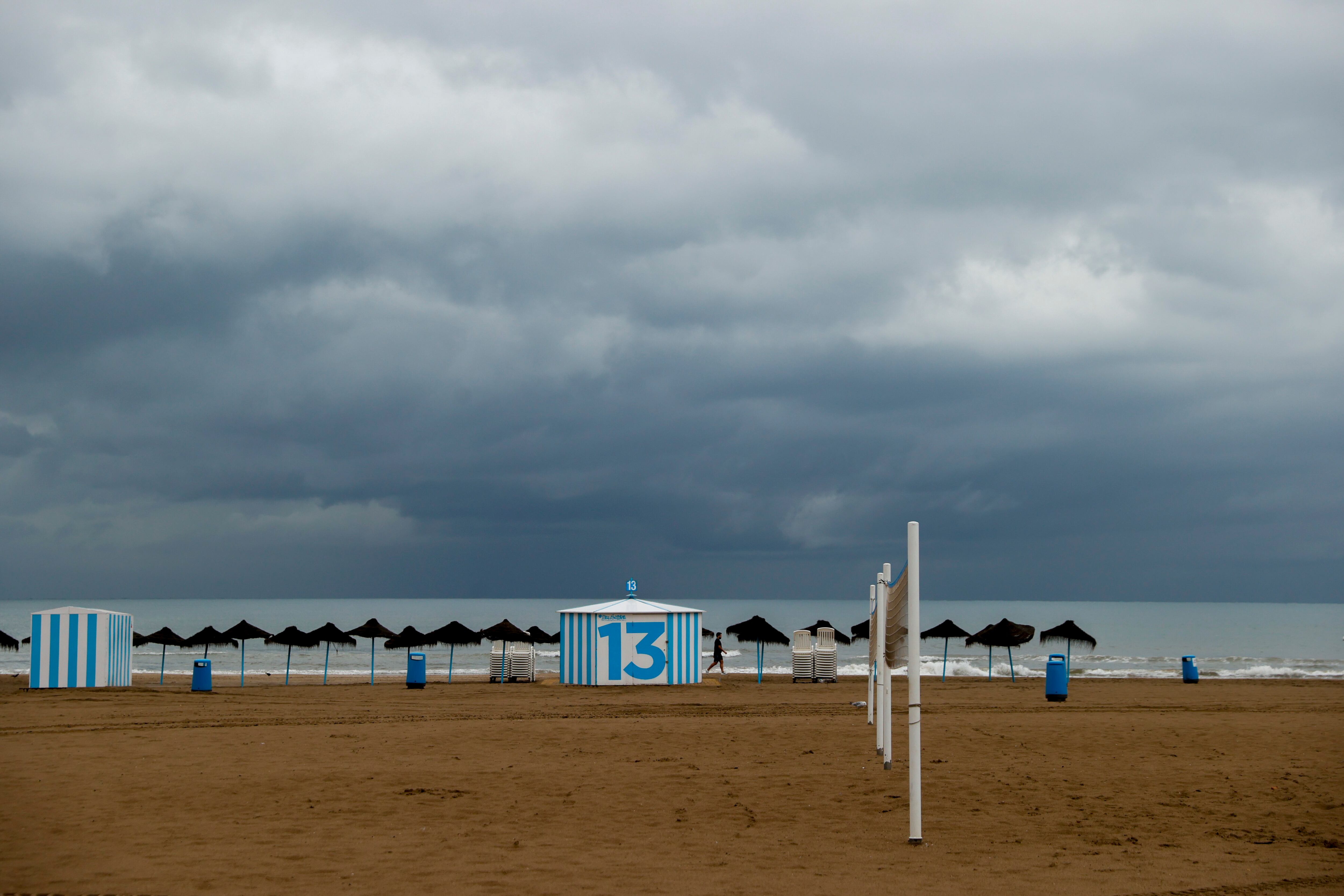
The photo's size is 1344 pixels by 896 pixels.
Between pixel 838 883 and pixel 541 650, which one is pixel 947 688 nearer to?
pixel 838 883

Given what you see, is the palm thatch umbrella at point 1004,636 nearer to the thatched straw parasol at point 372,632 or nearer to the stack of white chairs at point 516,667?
the stack of white chairs at point 516,667

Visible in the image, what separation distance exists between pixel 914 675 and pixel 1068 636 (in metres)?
26.1

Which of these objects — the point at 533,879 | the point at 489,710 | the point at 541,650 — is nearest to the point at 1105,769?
the point at 533,879

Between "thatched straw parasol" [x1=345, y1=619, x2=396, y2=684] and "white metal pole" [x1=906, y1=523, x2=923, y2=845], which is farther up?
"white metal pole" [x1=906, y1=523, x2=923, y2=845]

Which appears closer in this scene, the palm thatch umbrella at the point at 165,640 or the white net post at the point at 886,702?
the white net post at the point at 886,702

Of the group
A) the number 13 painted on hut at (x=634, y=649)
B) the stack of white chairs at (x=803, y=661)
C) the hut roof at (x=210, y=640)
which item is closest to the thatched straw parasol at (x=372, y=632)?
the hut roof at (x=210, y=640)

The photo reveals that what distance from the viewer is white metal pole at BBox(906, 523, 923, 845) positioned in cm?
746

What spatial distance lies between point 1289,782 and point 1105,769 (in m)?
1.63

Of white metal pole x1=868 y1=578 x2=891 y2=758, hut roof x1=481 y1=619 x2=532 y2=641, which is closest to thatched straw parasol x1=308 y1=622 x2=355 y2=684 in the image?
hut roof x1=481 y1=619 x2=532 y2=641

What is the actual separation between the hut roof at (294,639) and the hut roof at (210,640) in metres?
0.99

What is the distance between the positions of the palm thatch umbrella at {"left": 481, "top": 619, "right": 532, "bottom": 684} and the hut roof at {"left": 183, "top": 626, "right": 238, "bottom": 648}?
259 inches

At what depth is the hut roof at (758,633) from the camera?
32156 mm

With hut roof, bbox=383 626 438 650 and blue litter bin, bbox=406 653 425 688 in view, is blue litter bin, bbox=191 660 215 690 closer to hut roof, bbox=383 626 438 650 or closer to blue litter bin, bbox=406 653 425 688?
blue litter bin, bbox=406 653 425 688

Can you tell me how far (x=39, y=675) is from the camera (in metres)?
24.1
